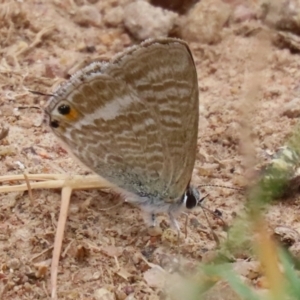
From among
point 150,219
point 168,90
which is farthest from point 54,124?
point 150,219

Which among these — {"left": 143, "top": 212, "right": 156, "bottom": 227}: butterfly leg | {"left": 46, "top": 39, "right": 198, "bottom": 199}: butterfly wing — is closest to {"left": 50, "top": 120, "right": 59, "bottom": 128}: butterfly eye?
{"left": 46, "top": 39, "right": 198, "bottom": 199}: butterfly wing

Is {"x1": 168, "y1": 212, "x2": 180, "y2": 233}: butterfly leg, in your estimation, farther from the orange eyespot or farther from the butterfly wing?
the orange eyespot

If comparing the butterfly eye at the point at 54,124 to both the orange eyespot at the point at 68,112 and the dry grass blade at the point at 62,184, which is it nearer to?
the orange eyespot at the point at 68,112

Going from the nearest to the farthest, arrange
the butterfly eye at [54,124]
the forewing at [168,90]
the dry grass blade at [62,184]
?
the forewing at [168,90] < the butterfly eye at [54,124] < the dry grass blade at [62,184]

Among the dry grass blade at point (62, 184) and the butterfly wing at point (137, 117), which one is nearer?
the butterfly wing at point (137, 117)

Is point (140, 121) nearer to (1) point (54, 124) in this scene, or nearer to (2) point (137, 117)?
(2) point (137, 117)

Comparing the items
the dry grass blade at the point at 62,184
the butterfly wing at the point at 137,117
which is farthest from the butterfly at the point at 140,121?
the dry grass blade at the point at 62,184

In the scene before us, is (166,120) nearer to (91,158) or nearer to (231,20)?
(91,158)
